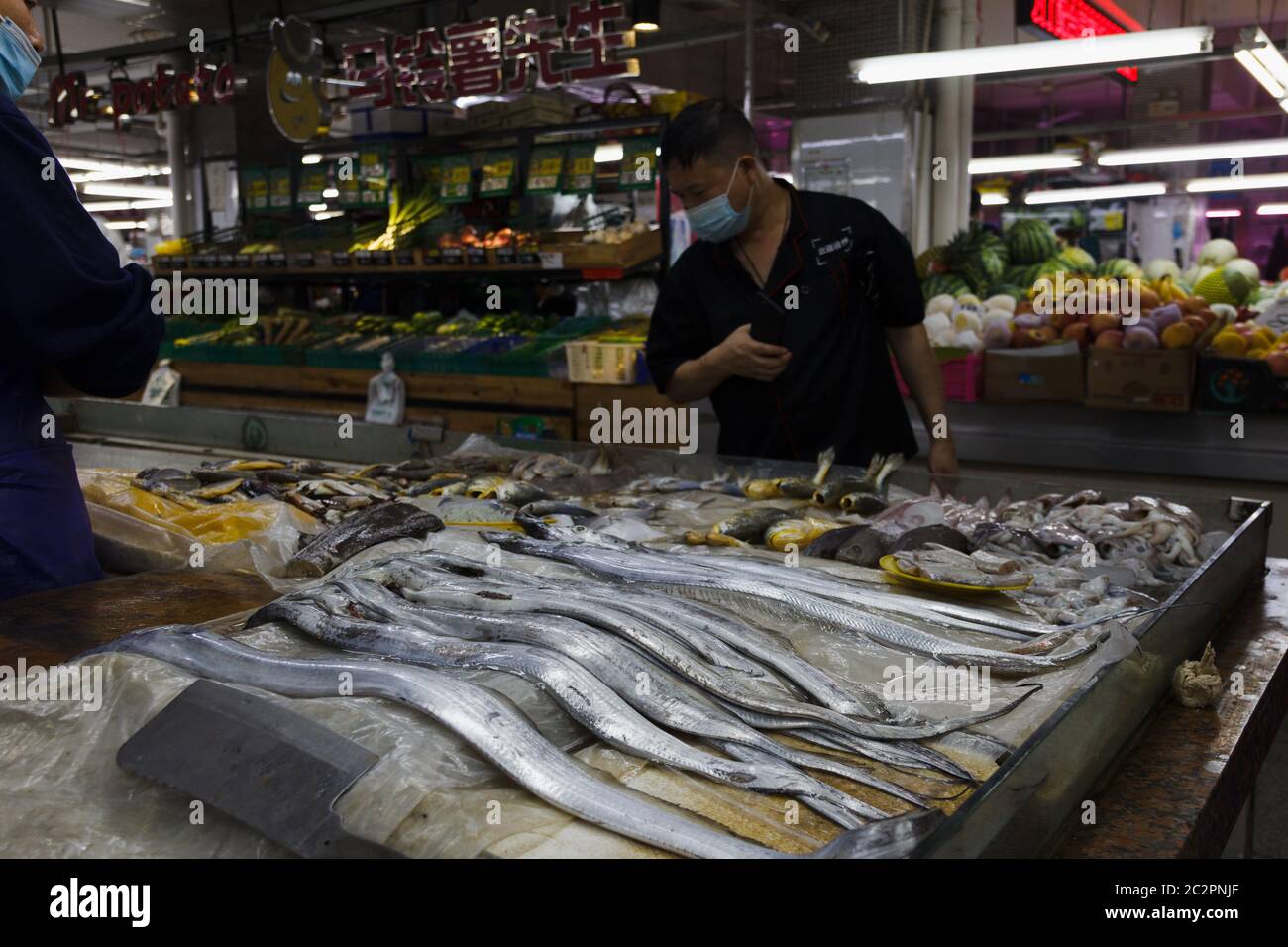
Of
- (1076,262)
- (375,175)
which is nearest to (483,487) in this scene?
(375,175)

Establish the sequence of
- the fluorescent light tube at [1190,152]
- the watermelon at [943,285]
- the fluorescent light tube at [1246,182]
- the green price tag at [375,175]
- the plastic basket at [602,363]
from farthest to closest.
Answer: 1. the fluorescent light tube at [1246,182]
2. the fluorescent light tube at [1190,152]
3. the green price tag at [375,175]
4. the watermelon at [943,285]
5. the plastic basket at [602,363]

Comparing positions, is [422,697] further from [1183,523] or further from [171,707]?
[1183,523]

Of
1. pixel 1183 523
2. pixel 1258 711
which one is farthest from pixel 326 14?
pixel 1258 711

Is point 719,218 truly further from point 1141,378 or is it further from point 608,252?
point 608,252

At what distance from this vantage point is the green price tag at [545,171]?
27.3ft

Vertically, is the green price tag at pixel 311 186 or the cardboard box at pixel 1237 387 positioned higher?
the green price tag at pixel 311 186

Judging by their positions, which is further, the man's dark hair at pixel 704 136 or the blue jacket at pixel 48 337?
the man's dark hair at pixel 704 136

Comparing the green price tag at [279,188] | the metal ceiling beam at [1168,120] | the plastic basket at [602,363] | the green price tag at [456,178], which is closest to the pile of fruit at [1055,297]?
the plastic basket at [602,363]

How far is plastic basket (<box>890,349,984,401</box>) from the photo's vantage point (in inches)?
244

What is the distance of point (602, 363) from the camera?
7.15m

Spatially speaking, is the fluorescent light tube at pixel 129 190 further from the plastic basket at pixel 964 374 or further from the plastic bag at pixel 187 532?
the plastic bag at pixel 187 532

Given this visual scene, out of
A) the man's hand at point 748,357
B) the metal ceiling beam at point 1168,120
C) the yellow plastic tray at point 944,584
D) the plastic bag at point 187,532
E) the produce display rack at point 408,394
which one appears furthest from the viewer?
the metal ceiling beam at point 1168,120

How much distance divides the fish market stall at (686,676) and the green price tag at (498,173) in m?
6.15
